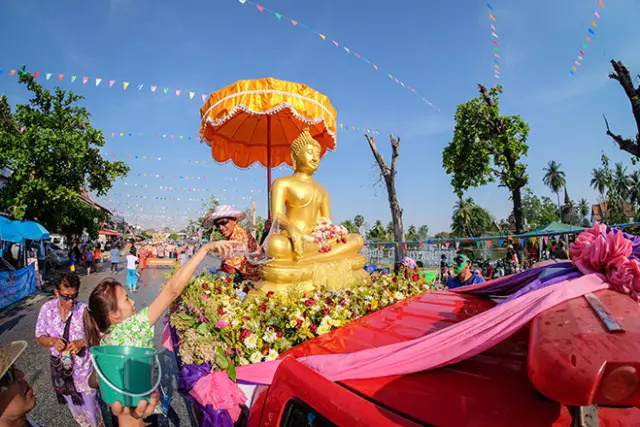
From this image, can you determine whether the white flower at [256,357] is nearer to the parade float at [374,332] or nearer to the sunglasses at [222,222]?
the parade float at [374,332]

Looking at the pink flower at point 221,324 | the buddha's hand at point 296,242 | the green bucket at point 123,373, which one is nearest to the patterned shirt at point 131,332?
the green bucket at point 123,373

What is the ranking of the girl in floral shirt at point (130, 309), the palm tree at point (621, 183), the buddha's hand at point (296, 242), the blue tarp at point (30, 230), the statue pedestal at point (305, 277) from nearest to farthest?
the girl in floral shirt at point (130, 309)
the statue pedestal at point (305, 277)
the buddha's hand at point (296, 242)
the blue tarp at point (30, 230)
the palm tree at point (621, 183)

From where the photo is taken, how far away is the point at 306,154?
4.90 m

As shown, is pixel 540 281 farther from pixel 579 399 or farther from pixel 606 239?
pixel 579 399

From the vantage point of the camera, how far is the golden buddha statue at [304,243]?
3.98 metres

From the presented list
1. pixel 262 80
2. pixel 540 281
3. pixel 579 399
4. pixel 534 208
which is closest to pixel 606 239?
pixel 540 281

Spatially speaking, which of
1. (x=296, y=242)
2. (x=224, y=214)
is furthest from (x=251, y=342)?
(x=224, y=214)

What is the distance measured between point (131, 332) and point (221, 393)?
0.61m

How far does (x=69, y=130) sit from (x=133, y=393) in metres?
14.2

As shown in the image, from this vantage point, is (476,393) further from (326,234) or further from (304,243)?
(326,234)

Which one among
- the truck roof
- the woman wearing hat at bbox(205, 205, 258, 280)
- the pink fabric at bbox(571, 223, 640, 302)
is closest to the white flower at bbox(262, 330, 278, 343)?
the truck roof

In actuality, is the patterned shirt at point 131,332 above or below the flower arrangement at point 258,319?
above

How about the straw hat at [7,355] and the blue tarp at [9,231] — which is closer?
the straw hat at [7,355]

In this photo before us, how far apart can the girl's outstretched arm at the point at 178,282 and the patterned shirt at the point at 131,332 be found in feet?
0.17
